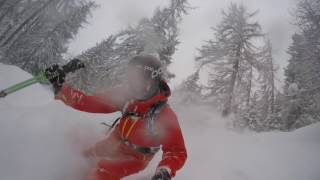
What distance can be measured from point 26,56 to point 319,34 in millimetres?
27840


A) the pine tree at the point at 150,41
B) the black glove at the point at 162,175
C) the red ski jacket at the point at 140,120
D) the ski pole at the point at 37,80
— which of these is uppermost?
the pine tree at the point at 150,41

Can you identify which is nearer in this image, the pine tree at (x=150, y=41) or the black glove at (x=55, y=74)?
the black glove at (x=55, y=74)

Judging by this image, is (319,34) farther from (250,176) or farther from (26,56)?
(26,56)

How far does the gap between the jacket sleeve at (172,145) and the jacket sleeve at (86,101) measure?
3.28ft

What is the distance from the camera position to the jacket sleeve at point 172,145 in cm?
505

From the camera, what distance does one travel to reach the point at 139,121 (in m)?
5.45

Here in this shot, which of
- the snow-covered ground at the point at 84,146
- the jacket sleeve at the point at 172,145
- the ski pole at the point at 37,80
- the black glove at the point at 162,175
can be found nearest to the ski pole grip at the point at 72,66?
the ski pole at the point at 37,80

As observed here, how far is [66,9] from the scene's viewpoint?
39.3 meters

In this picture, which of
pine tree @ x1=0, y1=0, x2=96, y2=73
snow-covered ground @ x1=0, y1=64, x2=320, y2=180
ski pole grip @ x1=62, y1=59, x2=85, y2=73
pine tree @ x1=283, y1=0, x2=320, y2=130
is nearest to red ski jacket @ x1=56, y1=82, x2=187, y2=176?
ski pole grip @ x1=62, y1=59, x2=85, y2=73

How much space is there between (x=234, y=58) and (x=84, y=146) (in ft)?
73.2

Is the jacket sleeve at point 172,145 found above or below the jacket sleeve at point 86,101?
below

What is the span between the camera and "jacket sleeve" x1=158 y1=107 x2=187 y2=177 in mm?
5054

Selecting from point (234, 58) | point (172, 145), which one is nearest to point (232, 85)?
point (234, 58)

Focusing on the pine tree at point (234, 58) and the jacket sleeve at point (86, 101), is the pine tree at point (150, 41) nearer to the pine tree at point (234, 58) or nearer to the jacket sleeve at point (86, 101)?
the pine tree at point (234, 58)
